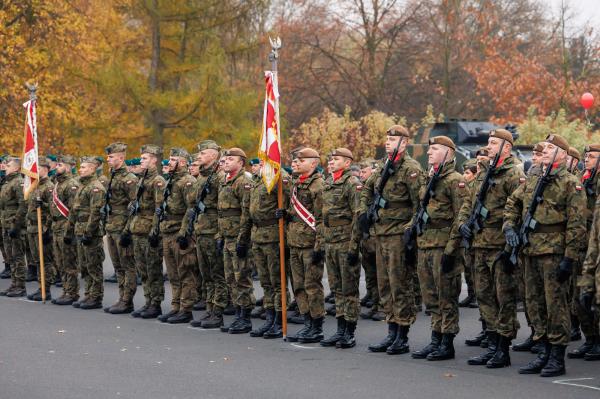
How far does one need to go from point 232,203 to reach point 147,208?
174cm

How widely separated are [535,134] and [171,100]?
10.7 meters

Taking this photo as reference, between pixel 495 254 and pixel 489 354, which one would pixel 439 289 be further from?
pixel 489 354

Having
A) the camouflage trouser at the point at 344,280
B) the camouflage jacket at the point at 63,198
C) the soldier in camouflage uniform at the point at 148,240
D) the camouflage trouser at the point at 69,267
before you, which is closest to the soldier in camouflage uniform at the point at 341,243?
the camouflage trouser at the point at 344,280

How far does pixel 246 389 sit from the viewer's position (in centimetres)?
869

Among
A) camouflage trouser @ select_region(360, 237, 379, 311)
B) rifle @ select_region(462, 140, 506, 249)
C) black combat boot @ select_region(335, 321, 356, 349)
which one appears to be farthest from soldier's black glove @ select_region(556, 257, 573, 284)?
camouflage trouser @ select_region(360, 237, 379, 311)

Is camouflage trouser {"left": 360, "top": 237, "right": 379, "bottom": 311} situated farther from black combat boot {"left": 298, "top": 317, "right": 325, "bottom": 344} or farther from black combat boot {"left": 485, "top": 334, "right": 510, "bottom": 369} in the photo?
black combat boot {"left": 485, "top": 334, "right": 510, "bottom": 369}

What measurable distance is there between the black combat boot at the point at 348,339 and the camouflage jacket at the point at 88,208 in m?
4.71

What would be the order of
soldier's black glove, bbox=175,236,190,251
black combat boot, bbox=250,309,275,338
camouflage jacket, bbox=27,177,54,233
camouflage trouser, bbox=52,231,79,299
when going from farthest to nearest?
camouflage jacket, bbox=27,177,54,233
camouflage trouser, bbox=52,231,79,299
soldier's black glove, bbox=175,236,190,251
black combat boot, bbox=250,309,275,338

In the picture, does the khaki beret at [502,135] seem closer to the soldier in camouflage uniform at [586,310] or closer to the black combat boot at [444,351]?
the soldier in camouflage uniform at [586,310]

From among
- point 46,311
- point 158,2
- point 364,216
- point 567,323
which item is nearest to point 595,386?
point 567,323

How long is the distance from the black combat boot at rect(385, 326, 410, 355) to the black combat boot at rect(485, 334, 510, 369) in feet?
3.37

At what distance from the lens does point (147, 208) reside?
1334 cm

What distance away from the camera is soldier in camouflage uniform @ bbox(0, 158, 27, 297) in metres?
Answer: 16.1

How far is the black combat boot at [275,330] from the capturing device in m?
11.4
